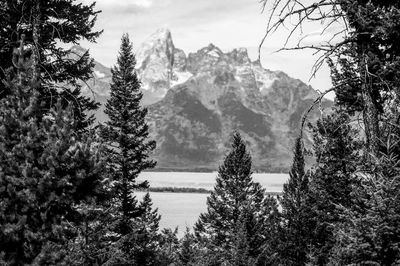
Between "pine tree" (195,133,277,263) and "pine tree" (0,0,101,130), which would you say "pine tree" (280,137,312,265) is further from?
"pine tree" (0,0,101,130)

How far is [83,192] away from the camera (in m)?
9.23

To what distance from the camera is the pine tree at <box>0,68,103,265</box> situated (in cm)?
806

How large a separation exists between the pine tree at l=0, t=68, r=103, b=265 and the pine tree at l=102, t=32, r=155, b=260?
17622 mm

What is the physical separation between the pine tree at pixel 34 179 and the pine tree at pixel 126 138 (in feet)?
57.8

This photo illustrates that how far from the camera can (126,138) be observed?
2755cm

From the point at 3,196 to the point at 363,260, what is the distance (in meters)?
6.33

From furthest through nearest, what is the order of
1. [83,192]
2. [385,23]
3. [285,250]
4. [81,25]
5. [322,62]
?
[285,250] < [81,25] < [83,192] < [322,62] < [385,23]

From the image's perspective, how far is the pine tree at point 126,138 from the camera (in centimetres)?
2698

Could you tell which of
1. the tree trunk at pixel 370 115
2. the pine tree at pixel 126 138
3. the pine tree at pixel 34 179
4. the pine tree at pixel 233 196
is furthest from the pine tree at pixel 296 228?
the tree trunk at pixel 370 115

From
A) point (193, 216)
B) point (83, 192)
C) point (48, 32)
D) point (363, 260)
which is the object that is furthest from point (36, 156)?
point (193, 216)

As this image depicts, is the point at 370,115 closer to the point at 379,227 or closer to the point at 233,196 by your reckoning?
the point at 379,227

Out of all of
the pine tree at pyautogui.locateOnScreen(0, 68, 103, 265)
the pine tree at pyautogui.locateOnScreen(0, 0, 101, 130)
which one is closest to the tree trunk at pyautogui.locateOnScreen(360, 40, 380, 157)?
the pine tree at pyautogui.locateOnScreen(0, 68, 103, 265)

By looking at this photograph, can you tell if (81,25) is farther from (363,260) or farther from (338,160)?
(338,160)

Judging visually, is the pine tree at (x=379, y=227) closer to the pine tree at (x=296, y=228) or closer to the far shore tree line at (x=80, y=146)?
the far shore tree line at (x=80, y=146)
